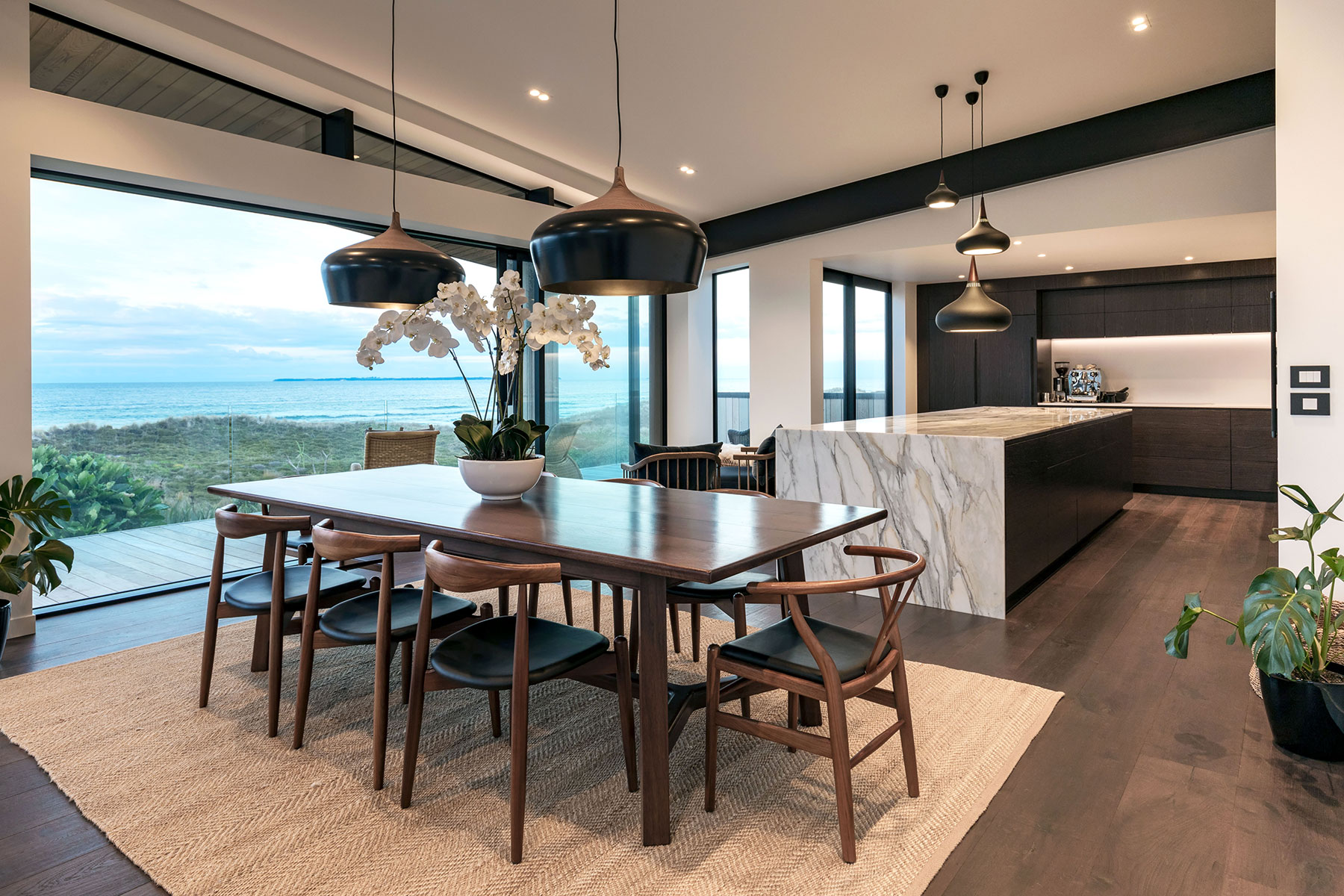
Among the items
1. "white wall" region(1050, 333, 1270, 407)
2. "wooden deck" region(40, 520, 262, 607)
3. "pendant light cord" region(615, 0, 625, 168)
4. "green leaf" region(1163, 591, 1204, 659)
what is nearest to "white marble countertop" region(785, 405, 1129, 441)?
"green leaf" region(1163, 591, 1204, 659)

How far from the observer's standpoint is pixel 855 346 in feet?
26.5

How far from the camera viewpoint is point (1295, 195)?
8.47 feet

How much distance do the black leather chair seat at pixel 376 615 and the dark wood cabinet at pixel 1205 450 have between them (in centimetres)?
743

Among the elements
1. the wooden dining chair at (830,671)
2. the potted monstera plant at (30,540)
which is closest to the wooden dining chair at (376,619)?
the wooden dining chair at (830,671)

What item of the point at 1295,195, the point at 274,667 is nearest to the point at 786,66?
the point at 1295,195

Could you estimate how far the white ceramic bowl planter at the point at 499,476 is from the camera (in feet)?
8.98

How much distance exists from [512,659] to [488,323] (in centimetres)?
114

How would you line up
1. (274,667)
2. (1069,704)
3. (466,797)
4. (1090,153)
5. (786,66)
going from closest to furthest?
1. (466,797)
2. (274,667)
3. (1069,704)
4. (786,66)
5. (1090,153)

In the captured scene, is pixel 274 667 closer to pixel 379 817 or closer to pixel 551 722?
pixel 379 817

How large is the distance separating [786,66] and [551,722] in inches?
147

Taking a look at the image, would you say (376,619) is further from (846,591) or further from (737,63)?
(737,63)

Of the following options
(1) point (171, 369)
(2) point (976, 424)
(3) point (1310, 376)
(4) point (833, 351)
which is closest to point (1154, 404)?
(4) point (833, 351)

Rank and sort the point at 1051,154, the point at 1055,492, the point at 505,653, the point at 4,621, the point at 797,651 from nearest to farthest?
the point at 797,651 < the point at 505,653 < the point at 4,621 < the point at 1055,492 < the point at 1051,154

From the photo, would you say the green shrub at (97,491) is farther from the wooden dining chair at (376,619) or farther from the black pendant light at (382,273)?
the wooden dining chair at (376,619)
